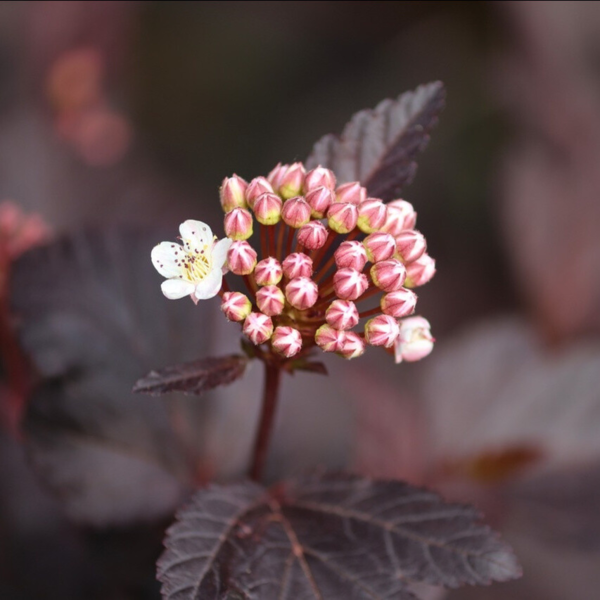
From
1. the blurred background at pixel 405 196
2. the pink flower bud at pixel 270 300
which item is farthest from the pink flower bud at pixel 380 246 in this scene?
the blurred background at pixel 405 196

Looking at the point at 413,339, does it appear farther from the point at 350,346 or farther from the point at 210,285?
the point at 210,285

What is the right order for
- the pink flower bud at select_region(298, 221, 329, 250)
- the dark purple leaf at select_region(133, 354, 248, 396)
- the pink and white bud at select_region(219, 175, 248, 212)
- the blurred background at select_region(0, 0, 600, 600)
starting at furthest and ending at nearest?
1. the blurred background at select_region(0, 0, 600, 600)
2. the pink and white bud at select_region(219, 175, 248, 212)
3. the pink flower bud at select_region(298, 221, 329, 250)
4. the dark purple leaf at select_region(133, 354, 248, 396)

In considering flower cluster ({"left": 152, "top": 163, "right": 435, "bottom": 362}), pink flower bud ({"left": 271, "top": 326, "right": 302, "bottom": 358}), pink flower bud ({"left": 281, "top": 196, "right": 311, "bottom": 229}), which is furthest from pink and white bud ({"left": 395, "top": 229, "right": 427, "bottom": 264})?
pink flower bud ({"left": 271, "top": 326, "right": 302, "bottom": 358})

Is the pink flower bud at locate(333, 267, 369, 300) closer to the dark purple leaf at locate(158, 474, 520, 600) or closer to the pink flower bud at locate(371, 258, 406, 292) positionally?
the pink flower bud at locate(371, 258, 406, 292)

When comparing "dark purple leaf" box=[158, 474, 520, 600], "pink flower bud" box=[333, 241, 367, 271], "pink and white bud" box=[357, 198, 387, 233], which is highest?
"pink and white bud" box=[357, 198, 387, 233]

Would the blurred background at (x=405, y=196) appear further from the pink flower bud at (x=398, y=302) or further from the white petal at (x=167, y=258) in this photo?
the pink flower bud at (x=398, y=302)

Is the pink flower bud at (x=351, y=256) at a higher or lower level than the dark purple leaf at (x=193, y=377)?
higher
